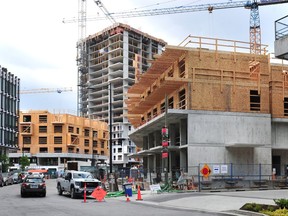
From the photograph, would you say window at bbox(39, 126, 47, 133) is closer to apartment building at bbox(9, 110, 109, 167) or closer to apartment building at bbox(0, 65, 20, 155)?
apartment building at bbox(9, 110, 109, 167)

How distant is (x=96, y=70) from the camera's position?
165500mm

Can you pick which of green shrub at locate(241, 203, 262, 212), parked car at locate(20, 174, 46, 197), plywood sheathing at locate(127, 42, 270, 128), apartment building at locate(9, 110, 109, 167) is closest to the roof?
plywood sheathing at locate(127, 42, 270, 128)

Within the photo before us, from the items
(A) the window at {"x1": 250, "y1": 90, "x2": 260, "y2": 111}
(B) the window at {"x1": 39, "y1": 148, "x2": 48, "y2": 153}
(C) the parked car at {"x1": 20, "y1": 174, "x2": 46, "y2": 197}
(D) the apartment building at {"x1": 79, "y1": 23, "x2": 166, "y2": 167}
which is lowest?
(C) the parked car at {"x1": 20, "y1": 174, "x2": 46, "y2": 197}

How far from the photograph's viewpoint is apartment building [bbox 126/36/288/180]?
41.9 meters

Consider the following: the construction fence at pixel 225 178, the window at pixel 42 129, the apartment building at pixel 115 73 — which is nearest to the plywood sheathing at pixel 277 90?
the construction fence at pixel 225 178

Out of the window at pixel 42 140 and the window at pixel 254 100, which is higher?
the window at pixel 254 100

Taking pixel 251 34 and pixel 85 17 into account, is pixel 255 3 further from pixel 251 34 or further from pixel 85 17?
pixel 85 17

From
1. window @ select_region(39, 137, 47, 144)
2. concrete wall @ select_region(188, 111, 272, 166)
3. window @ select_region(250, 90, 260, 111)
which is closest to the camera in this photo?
concrete wall @ select_region(188, 111, 272, 166)

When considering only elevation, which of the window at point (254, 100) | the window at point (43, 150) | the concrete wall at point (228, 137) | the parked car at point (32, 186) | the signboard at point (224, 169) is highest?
the window at point (254, 100)

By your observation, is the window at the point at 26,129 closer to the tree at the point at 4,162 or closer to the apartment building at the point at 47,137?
the apartment building at the point at 47,137

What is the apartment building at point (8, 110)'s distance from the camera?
84000 mm

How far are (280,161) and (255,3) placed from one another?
7566 centimetres

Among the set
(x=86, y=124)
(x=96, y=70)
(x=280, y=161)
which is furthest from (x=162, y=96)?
(x=96, y=70)

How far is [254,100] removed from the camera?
44.5 metres
